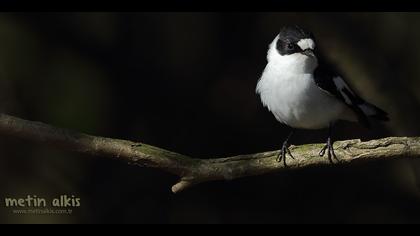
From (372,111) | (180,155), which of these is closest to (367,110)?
(372,111)

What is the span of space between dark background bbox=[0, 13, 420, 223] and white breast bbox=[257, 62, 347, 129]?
47.8 inches

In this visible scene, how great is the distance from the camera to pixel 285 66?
4.02 meters

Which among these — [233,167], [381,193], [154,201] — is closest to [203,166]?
[233,167]

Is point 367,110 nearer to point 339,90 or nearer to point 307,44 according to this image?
point 339,90

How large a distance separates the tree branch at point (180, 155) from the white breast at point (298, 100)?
13.6 inches

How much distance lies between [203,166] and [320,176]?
2.01 metres

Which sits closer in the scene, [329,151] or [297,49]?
[329,151]

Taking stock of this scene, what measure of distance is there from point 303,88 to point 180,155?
840mm

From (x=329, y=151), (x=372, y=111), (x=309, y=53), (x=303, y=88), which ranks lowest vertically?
(x=329, y=151)

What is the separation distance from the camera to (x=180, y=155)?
139 inches

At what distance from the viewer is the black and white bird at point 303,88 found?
3.93m

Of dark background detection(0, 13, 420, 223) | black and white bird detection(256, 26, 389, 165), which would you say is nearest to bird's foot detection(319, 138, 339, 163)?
black and white bird detection(256, 26, 389, 165)

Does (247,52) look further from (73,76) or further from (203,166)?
(203,166)

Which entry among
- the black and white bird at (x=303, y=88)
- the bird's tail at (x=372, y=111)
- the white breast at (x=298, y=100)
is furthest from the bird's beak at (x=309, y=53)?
the bird's tail at (x=372, y=111)
